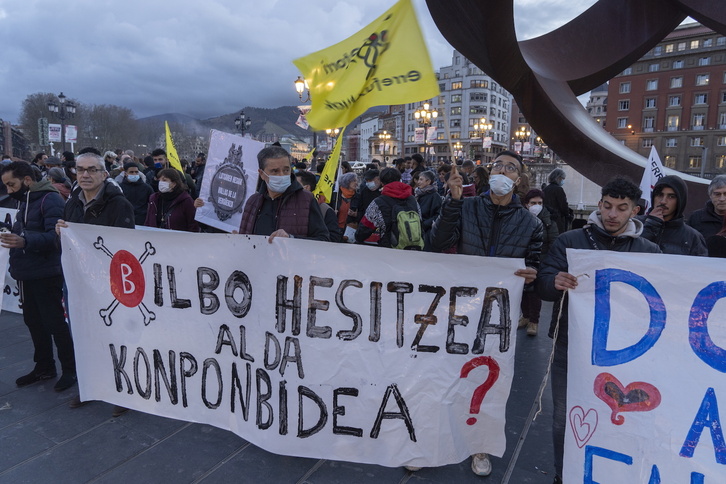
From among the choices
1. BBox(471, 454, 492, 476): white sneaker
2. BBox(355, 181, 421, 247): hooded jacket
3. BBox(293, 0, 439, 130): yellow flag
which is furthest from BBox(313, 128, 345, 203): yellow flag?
BBox(471, 454, 492, 476): white sneaker

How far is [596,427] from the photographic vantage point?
2197mm

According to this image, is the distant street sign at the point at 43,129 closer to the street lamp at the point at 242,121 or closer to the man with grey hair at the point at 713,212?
the street lamp at the point at 242,121

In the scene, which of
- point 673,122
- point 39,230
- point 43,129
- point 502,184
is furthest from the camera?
point 673,122

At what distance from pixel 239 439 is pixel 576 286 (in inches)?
94.6

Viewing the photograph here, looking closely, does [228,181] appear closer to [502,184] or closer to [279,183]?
[279,183]

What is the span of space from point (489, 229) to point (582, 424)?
1328 millimetres

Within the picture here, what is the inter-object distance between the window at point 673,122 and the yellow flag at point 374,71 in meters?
68.6

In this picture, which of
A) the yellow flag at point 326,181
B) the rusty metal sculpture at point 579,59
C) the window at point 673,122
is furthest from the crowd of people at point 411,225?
the window at point 673,122

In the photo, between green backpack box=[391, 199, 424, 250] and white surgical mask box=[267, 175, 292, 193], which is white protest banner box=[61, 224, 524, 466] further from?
green backpack box=[391, 199, 424, 250]

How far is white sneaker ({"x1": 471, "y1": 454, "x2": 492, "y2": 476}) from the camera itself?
8.73ft

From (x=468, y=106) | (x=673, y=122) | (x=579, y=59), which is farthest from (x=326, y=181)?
(x=468, y=106)

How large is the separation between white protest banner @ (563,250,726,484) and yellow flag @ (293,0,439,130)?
157cm

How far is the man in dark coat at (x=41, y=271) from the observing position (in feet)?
12.0

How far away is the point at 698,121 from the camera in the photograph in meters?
55.1
